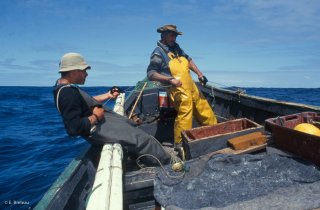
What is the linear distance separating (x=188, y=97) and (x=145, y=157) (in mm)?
1696

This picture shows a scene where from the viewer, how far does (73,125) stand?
3.58 m

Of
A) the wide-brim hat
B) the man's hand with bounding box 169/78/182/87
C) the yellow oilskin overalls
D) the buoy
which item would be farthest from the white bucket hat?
the buoy

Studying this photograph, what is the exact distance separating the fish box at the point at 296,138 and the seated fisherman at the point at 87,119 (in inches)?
61.9

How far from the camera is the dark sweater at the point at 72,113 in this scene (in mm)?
3580

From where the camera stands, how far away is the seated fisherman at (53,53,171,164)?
11.8 feet

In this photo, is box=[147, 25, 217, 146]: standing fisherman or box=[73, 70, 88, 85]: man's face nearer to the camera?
box=[73, 70, 88, 85]: man's face

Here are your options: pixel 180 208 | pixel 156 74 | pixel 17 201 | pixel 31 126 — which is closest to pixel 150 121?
pixel 156 74

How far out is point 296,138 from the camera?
135 inches

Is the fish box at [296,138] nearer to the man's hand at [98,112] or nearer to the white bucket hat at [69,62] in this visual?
the man's hand at [98,112]

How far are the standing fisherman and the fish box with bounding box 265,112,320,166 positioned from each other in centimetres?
174

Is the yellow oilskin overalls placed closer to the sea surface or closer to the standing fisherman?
the standing fisherman

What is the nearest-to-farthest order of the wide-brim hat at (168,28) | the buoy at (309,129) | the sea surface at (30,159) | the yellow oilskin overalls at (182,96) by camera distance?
the buoy at (309,129) < the yellow oilskin overalls at (182,96) < the wide-brim hat at (168,28) < the sea surface at (30,159)

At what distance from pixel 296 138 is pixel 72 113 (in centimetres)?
265

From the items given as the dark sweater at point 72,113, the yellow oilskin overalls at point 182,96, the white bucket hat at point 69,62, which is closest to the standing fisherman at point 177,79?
the yellow oilskin overalls at point 182,96
